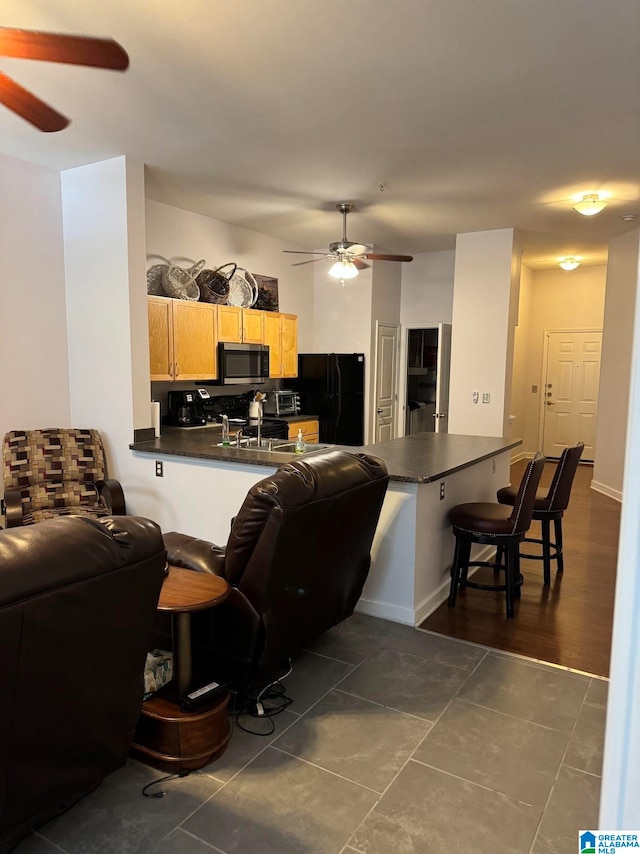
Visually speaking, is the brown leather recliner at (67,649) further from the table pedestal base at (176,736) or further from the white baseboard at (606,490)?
the white baseboard at (606,490)

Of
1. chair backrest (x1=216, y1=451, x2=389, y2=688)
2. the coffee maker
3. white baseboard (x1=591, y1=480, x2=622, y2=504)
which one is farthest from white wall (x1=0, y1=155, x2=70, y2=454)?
white baseboard (x1=591, y1=480, x2=622, y2=504)

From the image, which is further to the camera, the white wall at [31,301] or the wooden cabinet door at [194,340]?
the wooden cabinet door at [194,340]

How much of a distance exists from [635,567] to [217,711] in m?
1.94

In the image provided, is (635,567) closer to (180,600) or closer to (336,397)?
(180,600)

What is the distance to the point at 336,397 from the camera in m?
6.76

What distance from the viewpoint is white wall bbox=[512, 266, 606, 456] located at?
8.50m

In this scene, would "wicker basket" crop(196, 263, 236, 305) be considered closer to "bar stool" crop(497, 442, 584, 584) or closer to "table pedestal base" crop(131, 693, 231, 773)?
"bar stool" crop(497, 442, 584, 584)

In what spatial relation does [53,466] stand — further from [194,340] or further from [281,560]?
[281,560]

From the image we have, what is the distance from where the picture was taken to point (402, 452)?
12.6 ft

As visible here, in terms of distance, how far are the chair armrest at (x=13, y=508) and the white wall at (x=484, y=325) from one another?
174 inches

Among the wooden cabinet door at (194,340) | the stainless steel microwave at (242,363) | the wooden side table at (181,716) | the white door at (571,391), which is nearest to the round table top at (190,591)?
the wooden side table at (181,716)

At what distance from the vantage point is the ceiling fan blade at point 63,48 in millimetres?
1708

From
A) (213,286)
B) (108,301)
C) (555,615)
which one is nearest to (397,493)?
(555,615)

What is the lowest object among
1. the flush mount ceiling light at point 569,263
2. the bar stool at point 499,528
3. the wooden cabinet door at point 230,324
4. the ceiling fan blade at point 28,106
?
the bar stool at point 499,528
